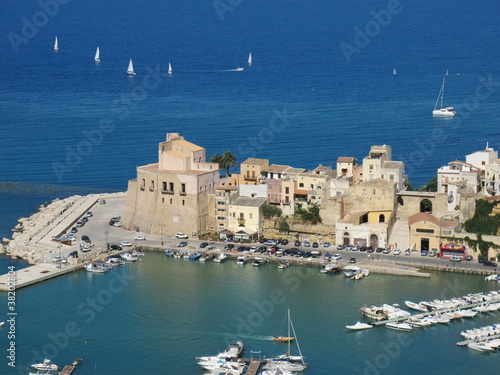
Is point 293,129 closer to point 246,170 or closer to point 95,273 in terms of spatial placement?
point 246,170

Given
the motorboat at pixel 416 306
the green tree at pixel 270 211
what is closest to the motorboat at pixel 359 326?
the motorboat at pixel 416 306

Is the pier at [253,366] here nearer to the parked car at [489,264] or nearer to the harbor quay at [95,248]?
the harbor quay at [95,248]

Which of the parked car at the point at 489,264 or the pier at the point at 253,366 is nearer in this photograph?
the pier at the point at 253,366

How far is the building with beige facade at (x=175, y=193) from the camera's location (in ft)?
229

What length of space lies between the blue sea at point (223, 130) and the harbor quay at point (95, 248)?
146cm

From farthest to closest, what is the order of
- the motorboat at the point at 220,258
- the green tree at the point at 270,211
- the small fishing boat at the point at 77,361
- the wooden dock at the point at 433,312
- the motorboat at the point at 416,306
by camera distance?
the green tree at the point at 270,211
the motorboat at the point at 220,258
the motorboat at the point at 416,306
the wooden dock at the point at 433,312
the small fishing boat at the point at 77,361

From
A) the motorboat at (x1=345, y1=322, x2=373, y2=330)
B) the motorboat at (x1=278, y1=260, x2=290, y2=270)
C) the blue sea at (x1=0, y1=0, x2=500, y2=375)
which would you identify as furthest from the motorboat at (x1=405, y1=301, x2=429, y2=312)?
the motorboat at (x1=278, y1=260, x2=290, y2=270)

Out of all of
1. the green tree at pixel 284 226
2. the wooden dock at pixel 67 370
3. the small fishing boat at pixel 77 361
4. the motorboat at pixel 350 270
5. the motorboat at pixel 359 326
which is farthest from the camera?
the green tree at pixel 284 226

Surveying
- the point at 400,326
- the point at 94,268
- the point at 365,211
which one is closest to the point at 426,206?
the point at 365,211

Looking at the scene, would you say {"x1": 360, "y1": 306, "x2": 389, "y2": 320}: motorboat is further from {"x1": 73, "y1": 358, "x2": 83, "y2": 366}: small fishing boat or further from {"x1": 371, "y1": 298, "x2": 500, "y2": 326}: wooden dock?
{"x1": 73, "y1": 358, "x2": 83, "y2": 366}: small fishing boat

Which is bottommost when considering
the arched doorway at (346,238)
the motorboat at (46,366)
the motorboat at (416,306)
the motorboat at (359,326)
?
the motorboat at (46,366)

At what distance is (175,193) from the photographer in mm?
70250

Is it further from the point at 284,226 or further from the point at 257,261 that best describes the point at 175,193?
the point at 257,261

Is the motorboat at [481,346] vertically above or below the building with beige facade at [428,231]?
below
